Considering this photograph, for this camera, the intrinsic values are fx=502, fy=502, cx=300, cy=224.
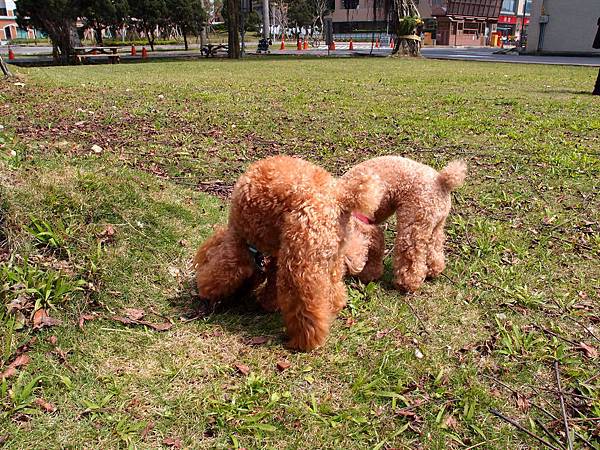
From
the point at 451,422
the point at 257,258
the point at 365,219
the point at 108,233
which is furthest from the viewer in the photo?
the point at 365,219

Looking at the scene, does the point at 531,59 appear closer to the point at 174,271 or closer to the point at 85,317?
the point at 174,271

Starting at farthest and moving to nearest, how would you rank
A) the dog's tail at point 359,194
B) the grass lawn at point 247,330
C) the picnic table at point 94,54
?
the picnic table at point 94,54
the dog's tail at point 359,194
the grass lawn at point 247,330

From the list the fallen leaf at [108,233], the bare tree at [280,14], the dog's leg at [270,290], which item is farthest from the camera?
the bare tree at [280,14]

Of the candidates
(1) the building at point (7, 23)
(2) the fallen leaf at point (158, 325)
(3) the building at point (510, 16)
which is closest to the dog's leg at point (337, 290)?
(2) the fallen leaf at point (158, 325)

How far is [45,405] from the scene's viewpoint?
2.30 meters

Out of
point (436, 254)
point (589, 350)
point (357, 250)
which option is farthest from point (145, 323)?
point (589, 350)

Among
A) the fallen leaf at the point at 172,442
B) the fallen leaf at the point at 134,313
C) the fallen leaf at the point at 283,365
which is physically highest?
the fallen leaf at the point at 134,313

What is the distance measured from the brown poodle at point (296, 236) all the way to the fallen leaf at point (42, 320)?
85cm

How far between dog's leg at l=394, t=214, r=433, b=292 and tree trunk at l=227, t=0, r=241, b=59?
85.7 ft

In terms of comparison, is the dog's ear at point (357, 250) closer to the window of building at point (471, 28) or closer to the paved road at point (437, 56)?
the paved road at point (437, 56)

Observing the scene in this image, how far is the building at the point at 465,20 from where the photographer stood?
2297 inches

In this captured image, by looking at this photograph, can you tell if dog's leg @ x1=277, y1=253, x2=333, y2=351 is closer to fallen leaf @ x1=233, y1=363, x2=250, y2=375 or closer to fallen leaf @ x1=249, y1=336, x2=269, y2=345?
fallen leaf @ x1=249, y1=336, x2=269, y2=345

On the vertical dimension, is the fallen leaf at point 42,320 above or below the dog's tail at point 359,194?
below

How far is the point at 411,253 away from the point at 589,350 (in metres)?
1.20
